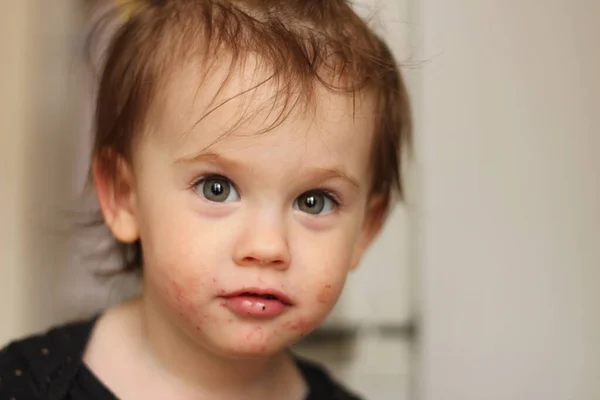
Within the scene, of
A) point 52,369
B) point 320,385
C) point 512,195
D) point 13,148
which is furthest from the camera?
point 13,148

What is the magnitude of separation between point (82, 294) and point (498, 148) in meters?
0.70

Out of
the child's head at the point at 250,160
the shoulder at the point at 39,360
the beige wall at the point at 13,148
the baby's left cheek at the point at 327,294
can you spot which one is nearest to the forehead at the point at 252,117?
the child's head at the point at 250,160

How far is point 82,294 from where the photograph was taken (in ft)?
4.33

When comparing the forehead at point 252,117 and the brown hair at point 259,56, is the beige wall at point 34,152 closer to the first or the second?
the brown hair at point 259,56

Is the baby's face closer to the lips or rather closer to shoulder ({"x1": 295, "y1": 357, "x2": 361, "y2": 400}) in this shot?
the lips

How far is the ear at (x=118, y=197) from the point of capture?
822 mm

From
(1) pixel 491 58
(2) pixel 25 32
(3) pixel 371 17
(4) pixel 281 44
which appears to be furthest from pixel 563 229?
(2) pixel 25 32

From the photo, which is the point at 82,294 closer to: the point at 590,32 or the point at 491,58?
the point at 491,58

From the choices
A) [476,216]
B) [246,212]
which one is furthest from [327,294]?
[476,216]

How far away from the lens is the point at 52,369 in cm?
83

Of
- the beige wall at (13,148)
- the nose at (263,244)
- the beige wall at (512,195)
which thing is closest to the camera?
the nose at (263,244)

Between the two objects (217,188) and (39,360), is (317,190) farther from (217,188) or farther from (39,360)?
(39,360)

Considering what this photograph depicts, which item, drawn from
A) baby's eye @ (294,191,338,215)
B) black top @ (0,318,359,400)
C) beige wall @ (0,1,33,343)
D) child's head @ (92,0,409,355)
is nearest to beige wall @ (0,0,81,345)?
beige wall @ (0,1,33,343)

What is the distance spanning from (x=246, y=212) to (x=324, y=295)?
11 centimetres
